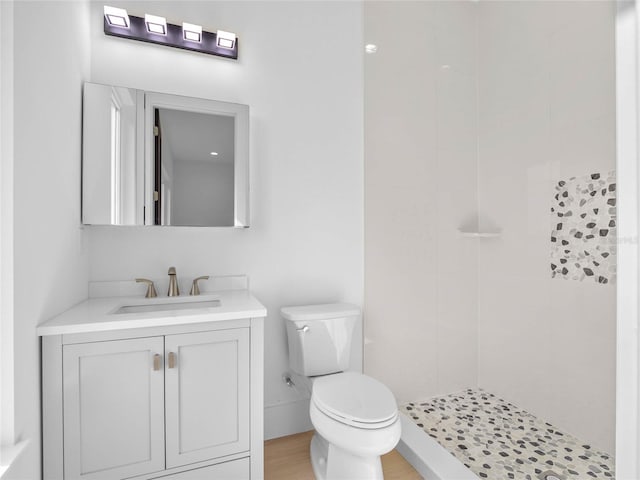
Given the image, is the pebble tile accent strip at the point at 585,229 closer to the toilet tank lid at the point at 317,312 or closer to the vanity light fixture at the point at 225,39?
the toilet tank lid at the point at 317,312

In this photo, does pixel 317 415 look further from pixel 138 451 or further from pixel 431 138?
pixel 431 138

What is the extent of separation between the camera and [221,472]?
145 cm

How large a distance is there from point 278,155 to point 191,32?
0.76 meters

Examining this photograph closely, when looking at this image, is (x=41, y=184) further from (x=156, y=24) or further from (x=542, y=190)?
(x=542, y=190)

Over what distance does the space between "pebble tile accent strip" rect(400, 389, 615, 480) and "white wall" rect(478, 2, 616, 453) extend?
0.10m

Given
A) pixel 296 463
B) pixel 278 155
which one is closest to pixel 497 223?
pixel 278 155

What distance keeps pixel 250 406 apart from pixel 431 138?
6.57ft

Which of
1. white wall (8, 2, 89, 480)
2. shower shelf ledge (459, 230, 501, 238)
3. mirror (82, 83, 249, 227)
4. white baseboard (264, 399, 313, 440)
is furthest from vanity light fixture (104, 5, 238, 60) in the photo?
white baseboard (264, 399, 313, 440)

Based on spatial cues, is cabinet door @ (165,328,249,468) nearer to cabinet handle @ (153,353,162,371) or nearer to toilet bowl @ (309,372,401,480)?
cabinet handle @ (153,353,162,371)

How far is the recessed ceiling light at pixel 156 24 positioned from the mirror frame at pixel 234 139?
334 millimetres

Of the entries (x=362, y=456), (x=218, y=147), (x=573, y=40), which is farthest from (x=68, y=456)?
(x=573, y=40)

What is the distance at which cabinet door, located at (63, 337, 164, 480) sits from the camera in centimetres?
126
